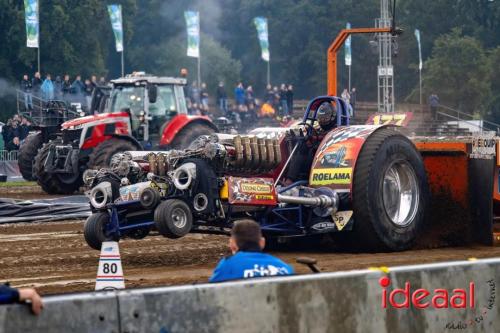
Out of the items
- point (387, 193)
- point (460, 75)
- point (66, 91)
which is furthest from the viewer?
point (460, 75)

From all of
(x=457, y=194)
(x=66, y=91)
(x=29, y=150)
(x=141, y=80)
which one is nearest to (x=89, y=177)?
(x=457, y=194)

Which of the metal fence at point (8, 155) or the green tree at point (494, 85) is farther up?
the green tree at point (494, 85)

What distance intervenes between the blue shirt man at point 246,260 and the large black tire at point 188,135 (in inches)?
623

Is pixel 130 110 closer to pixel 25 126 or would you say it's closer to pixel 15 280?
pixel 25 126

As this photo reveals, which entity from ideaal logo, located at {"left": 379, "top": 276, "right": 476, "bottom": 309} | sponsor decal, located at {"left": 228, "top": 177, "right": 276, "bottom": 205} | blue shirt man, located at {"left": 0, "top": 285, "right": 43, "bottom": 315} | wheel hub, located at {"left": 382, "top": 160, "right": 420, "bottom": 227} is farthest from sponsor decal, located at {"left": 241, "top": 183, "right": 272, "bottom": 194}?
blue shirt man, located at {"left": 0, "top": 285, "right": 43, "bottom": 315}

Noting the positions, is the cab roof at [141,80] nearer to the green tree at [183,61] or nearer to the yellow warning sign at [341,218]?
the yellow warning sign at [341,218]

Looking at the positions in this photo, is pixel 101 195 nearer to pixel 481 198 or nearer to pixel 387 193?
pixel 387 193

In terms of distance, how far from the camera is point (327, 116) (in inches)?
470

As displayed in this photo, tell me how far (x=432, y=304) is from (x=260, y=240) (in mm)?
1175

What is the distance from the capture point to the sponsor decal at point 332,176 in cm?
1133

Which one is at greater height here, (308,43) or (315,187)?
(308,43)

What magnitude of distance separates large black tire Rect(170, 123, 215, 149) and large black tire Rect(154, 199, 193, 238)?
37.2 ft

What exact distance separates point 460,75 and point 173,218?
45837 millimetres

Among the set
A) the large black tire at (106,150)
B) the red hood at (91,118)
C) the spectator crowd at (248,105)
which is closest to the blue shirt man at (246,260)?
the large black tire at (106,150)
